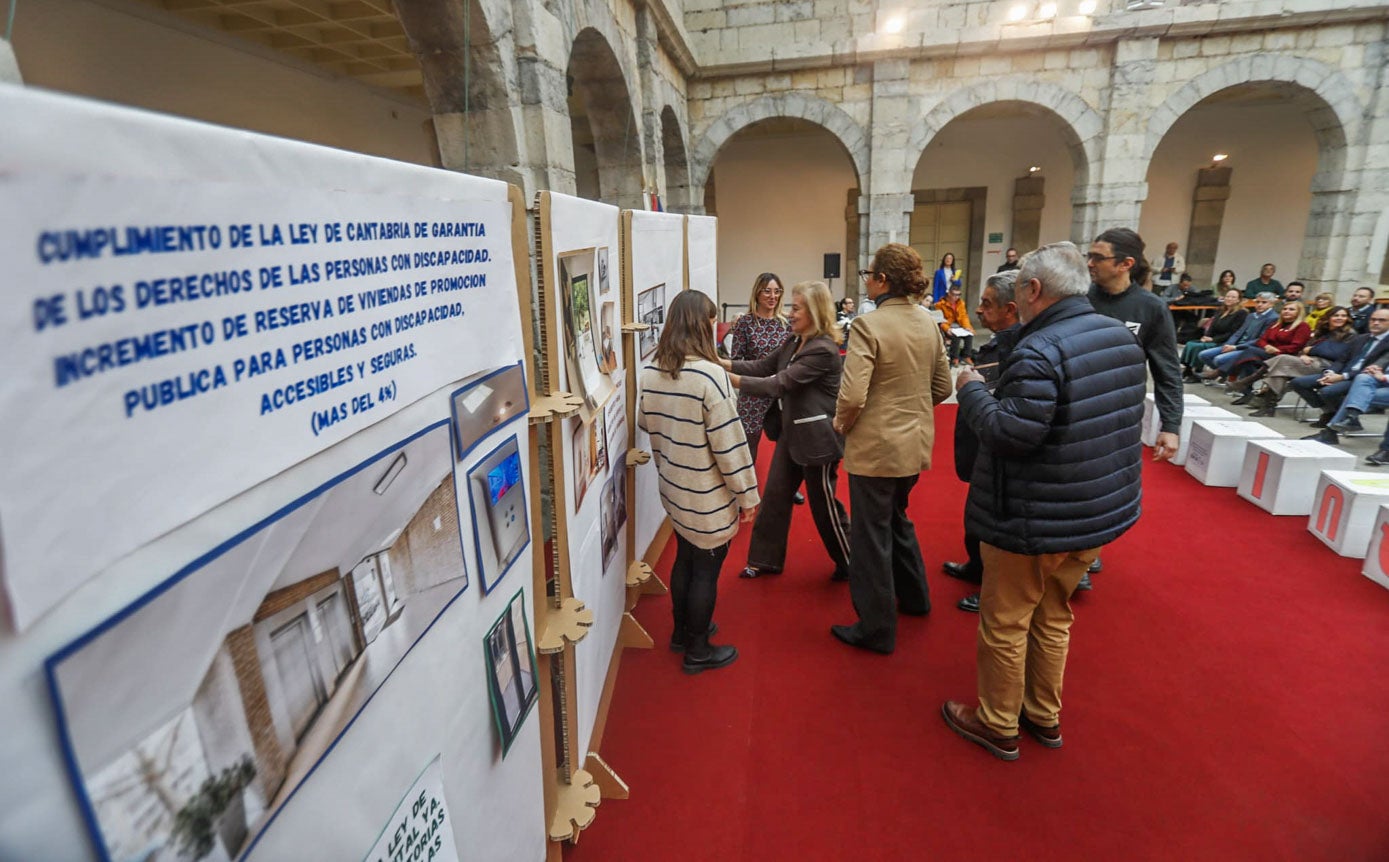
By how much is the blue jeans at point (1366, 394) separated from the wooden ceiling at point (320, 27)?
338 inches

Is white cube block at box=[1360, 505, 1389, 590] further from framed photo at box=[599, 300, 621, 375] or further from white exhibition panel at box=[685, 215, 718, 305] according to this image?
framed photo at box=[599, 300, 621, 375]

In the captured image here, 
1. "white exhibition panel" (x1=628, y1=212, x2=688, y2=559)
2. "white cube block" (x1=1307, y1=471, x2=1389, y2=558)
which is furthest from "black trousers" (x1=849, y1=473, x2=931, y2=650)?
"white cube block" (x1=1307, y1=471, x2=1389, y2=558)

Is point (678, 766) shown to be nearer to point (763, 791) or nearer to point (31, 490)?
point (763, 791)

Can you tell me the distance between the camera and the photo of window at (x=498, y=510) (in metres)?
1.30

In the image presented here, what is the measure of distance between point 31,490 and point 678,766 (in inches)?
89.6

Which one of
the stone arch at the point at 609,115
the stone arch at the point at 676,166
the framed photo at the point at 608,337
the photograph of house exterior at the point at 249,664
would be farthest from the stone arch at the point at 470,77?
the stone arch at the point at 676,166

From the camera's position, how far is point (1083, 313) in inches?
80.4

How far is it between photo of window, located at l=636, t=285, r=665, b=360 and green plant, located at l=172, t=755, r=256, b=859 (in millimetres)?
2402

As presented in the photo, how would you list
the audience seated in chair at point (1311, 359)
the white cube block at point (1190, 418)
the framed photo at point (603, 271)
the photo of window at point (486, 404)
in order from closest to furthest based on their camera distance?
the photo of window at point (486, 404), the framed photo at point (603, 271), the white cube block at point (1190, 418), the audience seated in chair at point (1311, 359)

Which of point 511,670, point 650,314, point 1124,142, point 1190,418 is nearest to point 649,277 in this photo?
point 650,314

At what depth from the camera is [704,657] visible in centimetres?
291

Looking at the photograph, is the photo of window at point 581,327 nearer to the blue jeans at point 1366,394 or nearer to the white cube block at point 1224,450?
the white cube block at point 1224,450

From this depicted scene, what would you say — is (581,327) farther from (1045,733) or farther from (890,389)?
(1045,733)

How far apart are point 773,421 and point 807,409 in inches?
19.8
